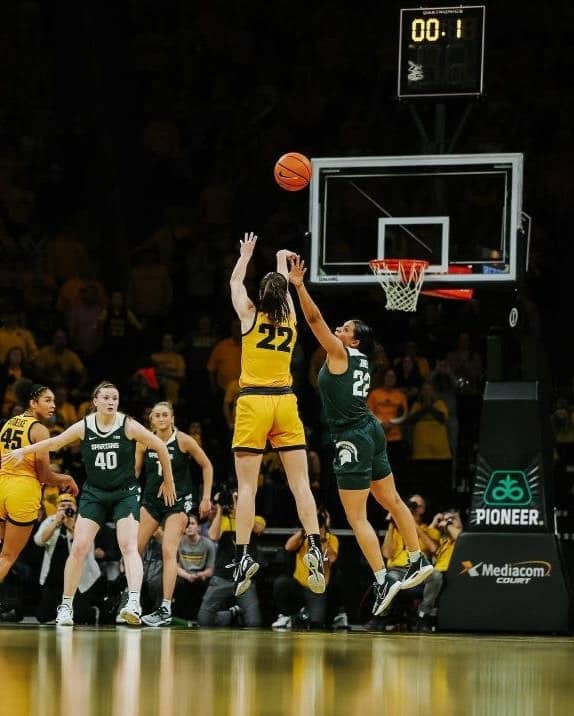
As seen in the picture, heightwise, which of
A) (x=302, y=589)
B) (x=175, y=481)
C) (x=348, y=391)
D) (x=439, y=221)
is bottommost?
(x=302, y=589)

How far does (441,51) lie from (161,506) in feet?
16.8

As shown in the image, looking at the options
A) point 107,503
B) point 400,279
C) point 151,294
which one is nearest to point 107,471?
point 107,503

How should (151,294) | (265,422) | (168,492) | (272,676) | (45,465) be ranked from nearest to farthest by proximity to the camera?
(272,676)
(265,422)
(168,492)
(45,465)
(151,294)

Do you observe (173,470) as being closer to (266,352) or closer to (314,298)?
(266,352)

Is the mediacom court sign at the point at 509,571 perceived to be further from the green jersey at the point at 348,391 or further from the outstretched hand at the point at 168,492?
the green jersey at the point at 348,391

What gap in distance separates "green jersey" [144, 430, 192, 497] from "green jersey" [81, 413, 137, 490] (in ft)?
4.18

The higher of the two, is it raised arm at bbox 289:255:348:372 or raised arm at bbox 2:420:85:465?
raised arm at bbox 289:255:348:372

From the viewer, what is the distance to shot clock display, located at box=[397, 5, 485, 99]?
553 inches

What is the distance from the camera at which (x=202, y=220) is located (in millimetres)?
20891

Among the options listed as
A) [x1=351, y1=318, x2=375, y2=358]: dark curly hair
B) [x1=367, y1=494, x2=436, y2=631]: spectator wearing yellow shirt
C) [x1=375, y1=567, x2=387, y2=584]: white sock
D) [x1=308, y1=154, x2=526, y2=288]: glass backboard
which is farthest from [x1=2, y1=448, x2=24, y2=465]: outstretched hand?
[x1=367, y1=494, x2=436, y2=631]: spectator wearing yellow shirt

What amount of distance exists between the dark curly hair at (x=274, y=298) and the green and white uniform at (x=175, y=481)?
11.2 feet

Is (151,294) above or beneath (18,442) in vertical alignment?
above

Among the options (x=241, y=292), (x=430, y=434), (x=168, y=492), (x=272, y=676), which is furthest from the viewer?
(x=430, y=434)

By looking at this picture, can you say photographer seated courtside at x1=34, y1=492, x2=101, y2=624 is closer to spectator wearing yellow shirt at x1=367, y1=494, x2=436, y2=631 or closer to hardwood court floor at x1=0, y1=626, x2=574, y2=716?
spectator wearing yellow shirt at x1=367, y1=494, x2=436, y2=631
